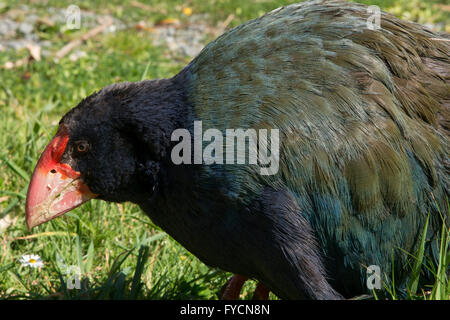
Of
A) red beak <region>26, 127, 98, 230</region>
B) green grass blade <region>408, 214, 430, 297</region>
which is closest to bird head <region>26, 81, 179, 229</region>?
red beak <region>26, 127, 98, 230</region>

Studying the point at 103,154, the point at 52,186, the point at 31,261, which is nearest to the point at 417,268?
the point at 103,154

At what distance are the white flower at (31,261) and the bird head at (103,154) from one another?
443mm

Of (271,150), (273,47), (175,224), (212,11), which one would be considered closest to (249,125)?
(271,150)

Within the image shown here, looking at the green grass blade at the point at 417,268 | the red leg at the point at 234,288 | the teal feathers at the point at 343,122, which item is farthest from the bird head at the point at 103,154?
the green grass blade at the point at 417,268

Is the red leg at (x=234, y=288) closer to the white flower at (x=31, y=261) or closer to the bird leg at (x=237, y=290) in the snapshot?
the bird leg at (x=237, y=290)

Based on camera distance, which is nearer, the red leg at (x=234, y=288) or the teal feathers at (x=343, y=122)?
the teal feathers at (x=343, y=122)

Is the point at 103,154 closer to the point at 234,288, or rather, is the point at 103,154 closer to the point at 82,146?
the point at 82,146

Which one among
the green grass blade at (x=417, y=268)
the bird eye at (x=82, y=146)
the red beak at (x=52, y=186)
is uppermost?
the bird eye at (x=82, y=146)

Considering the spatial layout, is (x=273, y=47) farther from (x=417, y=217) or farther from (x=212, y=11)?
(x=212, y=11)

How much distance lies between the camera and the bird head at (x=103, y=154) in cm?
213

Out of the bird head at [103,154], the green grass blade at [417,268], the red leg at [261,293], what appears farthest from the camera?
the red leg at [261,293]

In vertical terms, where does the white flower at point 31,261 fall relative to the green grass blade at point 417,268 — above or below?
below

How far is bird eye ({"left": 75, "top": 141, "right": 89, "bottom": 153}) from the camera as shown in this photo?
2168 mm
